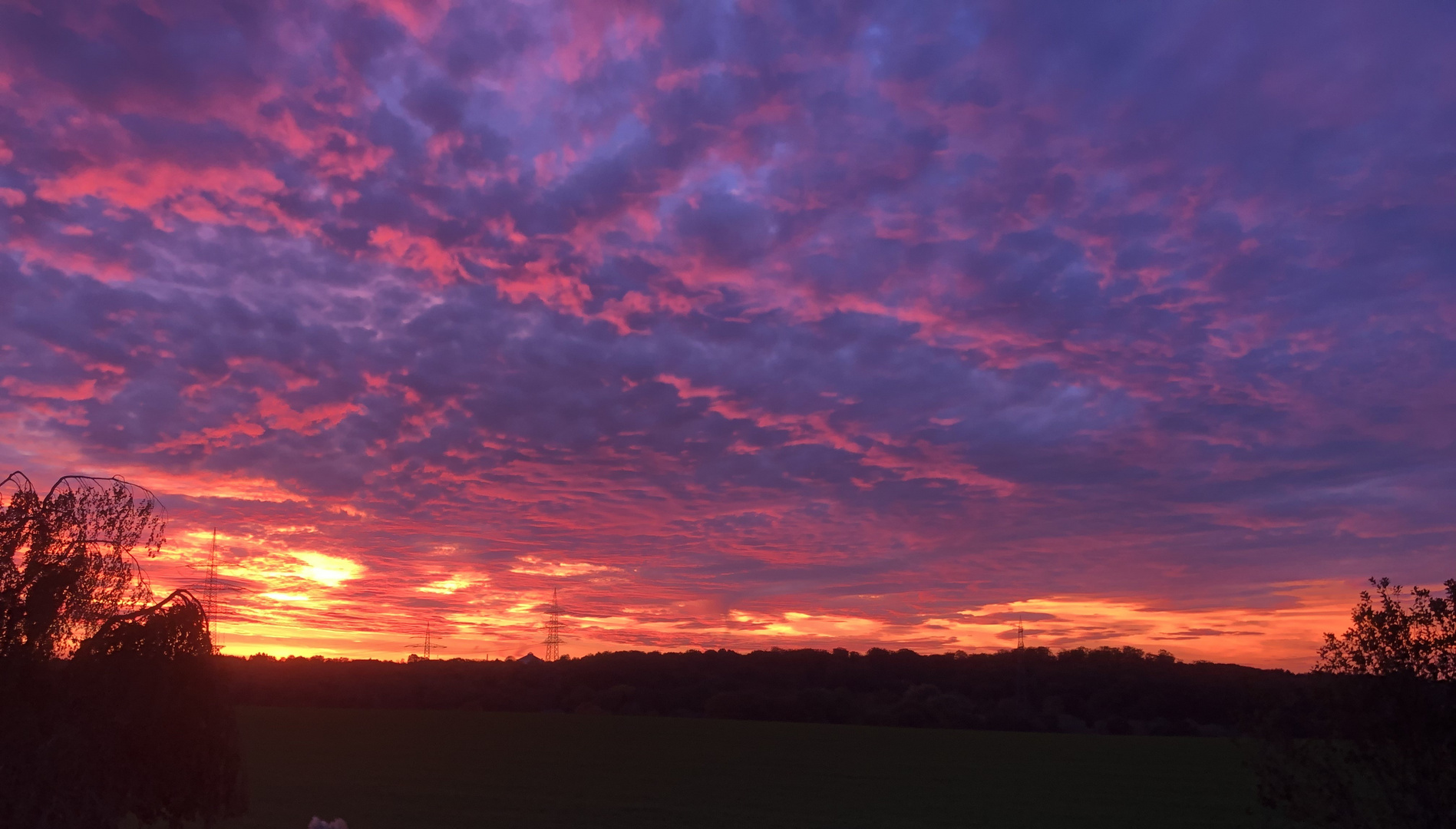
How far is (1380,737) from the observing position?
14250 mm

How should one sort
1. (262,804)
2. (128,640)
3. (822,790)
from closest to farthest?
(128,640), (262,804), (822,790)

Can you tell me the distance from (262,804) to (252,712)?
55.5m

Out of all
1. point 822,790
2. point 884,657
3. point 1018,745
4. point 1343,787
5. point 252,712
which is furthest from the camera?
point 884,657

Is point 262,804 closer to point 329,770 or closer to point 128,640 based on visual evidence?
point 329,770

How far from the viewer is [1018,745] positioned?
9106 centimetres

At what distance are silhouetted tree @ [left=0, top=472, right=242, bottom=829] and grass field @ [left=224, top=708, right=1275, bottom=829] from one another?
28366 millimetres

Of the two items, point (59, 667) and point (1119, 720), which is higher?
point (59, 667)

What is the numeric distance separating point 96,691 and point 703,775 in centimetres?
5892

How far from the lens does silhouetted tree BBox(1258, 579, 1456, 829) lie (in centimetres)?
1373

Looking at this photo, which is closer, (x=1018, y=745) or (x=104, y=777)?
(x=104, y=777)

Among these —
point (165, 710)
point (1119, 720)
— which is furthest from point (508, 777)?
point (1119, 720)

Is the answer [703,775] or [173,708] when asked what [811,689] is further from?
[173,708]

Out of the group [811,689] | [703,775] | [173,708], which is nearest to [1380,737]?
[173,708]

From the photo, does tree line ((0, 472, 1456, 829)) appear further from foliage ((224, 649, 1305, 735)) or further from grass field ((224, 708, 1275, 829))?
foliage ((224, 649, 1305, 735))
